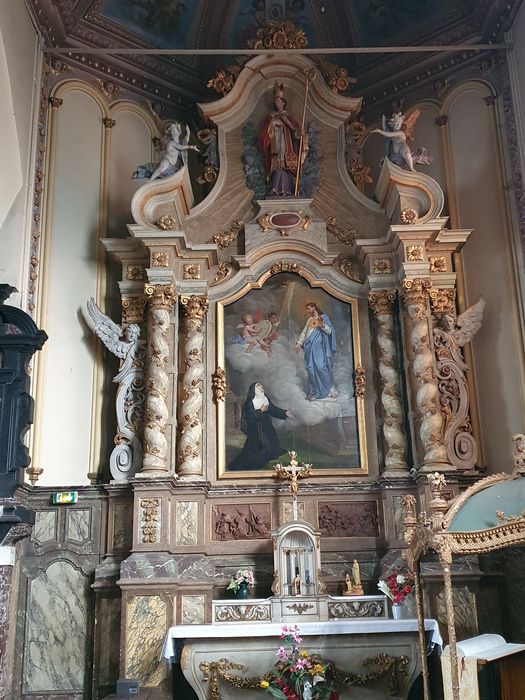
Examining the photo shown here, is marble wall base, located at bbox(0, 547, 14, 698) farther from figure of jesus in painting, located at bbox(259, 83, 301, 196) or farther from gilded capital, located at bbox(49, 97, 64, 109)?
gilded capital, located at bbox(49, 97, 64, 109)

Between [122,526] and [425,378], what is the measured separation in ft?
12.5

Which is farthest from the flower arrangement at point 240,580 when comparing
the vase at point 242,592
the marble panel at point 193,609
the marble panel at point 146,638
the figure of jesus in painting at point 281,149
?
the figure of jesus in painting at point 281,149

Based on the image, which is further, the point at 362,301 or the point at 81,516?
the point at 362,301

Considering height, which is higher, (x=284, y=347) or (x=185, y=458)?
(x=284, y=347)

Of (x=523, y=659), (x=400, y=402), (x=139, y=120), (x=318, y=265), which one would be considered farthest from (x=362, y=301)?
(x=523, y=659)

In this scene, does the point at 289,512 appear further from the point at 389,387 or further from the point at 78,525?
the point at 78,525

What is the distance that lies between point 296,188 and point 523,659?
6319 millimetres

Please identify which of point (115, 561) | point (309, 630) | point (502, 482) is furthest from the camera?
point (115, 561)

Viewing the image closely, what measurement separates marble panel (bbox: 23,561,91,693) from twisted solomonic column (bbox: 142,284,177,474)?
1497 millimetres

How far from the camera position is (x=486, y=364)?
1016cm

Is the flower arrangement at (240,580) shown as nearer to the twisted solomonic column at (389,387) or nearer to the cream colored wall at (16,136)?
the twisted solomonic column at (389,387)

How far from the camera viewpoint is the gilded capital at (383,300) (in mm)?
10297

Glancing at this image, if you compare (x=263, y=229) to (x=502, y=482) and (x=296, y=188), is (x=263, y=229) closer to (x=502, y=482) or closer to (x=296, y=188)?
(x=296, y=188)

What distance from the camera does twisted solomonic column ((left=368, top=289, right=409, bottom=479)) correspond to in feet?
31.8
